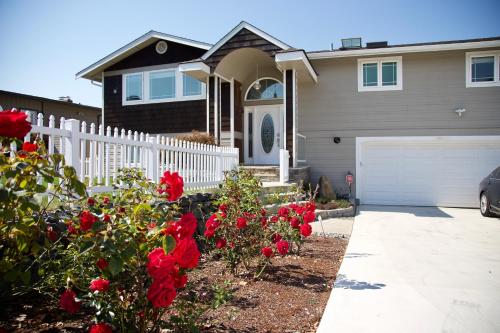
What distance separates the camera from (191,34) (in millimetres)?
12547

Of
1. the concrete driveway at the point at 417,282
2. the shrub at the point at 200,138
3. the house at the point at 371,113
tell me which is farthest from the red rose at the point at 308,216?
the shrub at the point at 200,138

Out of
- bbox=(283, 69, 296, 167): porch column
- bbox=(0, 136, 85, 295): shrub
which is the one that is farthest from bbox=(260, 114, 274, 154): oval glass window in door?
bbox=(0, 136, 85, 295): shrub

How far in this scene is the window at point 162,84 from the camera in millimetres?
12812

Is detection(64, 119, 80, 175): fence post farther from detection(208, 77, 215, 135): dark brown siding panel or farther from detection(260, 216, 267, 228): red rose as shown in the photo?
detection(208, 77, 215, 135): dark brown siding panel

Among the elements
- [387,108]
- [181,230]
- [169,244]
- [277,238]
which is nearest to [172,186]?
[181,230]

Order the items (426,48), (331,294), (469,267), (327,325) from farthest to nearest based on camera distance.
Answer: (426,48) < (469,267) < (331,294) < (327,325)

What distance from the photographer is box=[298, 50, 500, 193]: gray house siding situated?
35.0ft

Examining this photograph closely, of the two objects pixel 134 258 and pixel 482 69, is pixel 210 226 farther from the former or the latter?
pixel 482 69

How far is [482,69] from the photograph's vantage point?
34.9ft

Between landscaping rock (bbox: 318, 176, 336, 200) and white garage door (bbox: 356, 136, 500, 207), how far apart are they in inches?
52.5

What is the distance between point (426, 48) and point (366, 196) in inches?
195

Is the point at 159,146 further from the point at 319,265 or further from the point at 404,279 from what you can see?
the point at 404,279

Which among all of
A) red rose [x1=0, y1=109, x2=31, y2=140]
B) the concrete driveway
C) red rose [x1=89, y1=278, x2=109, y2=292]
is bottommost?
the concrete driveway

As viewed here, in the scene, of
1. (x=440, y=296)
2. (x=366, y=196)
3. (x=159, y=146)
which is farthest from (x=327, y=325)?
(x=366, y=196)
